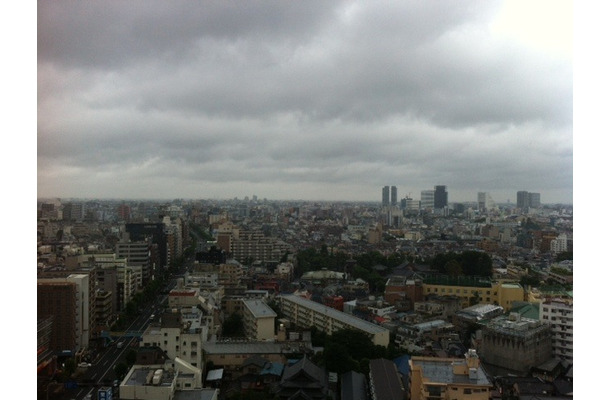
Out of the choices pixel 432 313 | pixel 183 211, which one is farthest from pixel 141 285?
pixel 432 313

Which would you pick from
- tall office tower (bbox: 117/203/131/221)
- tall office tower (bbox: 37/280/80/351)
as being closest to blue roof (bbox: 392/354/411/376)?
tall office tower (bbox: 37/280/80/351)

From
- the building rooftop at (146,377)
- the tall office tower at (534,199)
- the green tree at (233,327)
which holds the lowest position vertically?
the green tree at (233,327)

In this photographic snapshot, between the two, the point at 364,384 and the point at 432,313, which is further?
the point at 432,313

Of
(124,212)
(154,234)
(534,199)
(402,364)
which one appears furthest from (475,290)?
(154,234)

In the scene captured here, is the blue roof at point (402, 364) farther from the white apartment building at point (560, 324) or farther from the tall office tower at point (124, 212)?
the tall office tower at point (124, 212)

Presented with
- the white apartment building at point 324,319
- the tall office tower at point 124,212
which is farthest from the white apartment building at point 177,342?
the tall office tower at point 124,212

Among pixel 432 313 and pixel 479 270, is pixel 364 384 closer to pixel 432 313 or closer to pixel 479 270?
pixel 432 313
